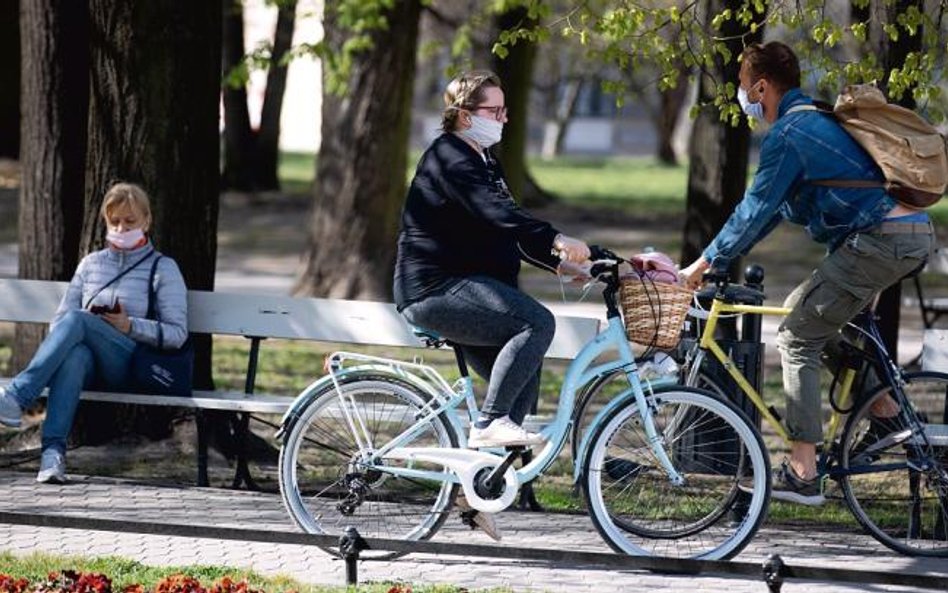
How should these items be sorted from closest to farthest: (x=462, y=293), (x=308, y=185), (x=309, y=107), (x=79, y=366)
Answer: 1. (x=462, y=293)
2. (x=79, y=366)
3. (x=308, y=185)
4. (x=309, y=107)

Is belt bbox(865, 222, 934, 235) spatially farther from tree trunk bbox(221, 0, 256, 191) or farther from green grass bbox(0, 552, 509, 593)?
tree trunk bbox(221, 0, 256, 191)

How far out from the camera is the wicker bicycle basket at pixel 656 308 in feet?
23.1

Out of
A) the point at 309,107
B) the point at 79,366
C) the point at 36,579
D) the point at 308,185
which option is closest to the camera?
the point at 36,579

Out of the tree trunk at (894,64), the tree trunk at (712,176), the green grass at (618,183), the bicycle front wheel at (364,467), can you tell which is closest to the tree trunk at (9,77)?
the green grass at (618,183)

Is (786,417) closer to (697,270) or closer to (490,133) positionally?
(697,270)

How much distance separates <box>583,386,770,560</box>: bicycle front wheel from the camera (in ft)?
23.3

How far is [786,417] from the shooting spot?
7402mm

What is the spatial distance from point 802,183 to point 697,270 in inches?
19.5

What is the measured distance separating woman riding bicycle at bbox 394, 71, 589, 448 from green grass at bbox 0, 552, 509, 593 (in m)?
0.78

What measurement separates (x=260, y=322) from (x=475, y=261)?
8.35 feet

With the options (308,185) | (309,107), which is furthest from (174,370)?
(309,107)

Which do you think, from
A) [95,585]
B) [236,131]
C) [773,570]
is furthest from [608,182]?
[95,585]

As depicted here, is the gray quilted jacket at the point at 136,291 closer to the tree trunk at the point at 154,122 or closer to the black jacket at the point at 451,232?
the tree trunk at the point at 154,122

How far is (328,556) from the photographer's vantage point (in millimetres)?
7344
